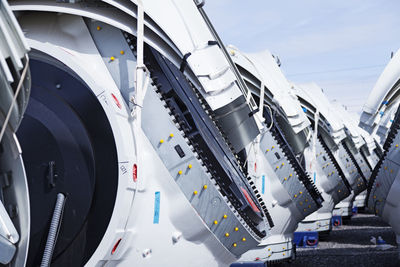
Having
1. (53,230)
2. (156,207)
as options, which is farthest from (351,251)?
(53,230)

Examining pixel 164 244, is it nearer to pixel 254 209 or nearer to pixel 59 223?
pixel 59 223

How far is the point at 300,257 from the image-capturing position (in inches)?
398

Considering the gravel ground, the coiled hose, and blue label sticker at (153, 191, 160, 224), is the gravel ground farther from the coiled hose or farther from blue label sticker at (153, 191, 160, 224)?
the coiled hose

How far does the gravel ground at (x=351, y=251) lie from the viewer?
959 cm

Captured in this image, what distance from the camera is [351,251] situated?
1075cm

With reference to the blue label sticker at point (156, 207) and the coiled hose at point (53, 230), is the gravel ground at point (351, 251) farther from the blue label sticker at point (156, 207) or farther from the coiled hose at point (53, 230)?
the coiled hose at point (53, 230)

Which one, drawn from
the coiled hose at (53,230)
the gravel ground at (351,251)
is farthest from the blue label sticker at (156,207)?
the gravel ground at (351,251)

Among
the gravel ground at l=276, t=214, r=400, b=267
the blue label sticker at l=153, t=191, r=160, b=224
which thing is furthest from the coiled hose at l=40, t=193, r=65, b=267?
the gravel ground at l=276, t=214, r=400, b=267

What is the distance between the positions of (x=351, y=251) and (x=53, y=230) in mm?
7760

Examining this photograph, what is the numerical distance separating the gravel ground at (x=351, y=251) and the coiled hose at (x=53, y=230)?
18.7 feet

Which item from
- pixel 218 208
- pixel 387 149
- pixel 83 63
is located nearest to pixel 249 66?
pixel 387 149

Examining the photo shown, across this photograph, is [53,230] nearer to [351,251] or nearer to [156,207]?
[156,207]

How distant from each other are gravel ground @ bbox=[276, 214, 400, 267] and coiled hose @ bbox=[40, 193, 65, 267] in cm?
568

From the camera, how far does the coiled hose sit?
3.94 m
